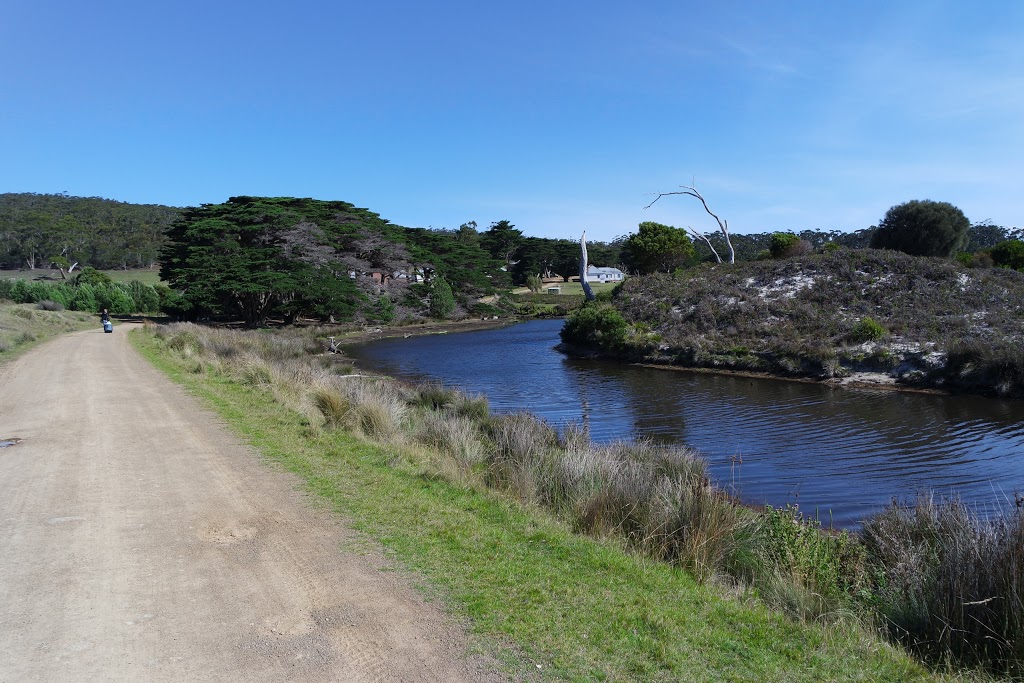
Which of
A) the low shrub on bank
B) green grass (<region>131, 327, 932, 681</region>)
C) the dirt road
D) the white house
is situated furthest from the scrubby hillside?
the white house

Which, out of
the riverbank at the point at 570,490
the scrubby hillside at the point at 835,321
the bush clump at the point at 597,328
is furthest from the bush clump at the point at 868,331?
the riverbank at the point at 570,490

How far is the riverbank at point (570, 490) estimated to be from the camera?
16.8 feet

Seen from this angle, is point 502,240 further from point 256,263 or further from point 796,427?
point 796,427

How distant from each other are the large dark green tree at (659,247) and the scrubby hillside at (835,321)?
140 ft

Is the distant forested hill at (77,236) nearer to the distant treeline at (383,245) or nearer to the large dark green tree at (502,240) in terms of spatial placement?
the distant treeline at (383,245)

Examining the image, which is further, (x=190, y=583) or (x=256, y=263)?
(x=256, y=263)

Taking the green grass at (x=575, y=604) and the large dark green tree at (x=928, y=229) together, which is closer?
the green grass at (x=575, y=604)

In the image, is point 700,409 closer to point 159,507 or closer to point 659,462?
point 659,462

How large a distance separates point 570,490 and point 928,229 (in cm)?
5351

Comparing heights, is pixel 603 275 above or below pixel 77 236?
below

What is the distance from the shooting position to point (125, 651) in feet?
14.4

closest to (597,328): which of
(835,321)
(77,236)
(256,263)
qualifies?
(835,321)

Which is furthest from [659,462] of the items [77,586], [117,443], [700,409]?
[700,409]

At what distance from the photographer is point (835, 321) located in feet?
99.2
